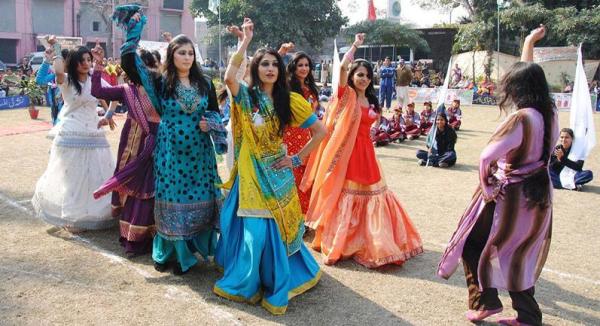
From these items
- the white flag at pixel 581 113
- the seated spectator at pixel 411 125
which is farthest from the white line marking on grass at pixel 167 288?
the seated spectator at pixel 411 125

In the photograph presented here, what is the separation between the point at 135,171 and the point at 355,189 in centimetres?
191

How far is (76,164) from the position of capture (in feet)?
17.5

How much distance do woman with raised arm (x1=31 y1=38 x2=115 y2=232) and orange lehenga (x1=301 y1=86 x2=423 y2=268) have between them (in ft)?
7.35

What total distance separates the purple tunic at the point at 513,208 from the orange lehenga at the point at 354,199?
130cm

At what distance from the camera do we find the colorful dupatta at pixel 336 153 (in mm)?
4812

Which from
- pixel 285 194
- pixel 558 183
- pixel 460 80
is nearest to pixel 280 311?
pixel 285 194

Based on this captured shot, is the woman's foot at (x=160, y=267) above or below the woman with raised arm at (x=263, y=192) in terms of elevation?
below

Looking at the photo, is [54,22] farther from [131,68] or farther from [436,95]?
[131,68]

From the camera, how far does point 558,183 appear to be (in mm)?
7965

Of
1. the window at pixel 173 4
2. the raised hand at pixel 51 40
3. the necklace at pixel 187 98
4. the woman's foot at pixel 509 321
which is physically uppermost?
the window at pixel 173 4

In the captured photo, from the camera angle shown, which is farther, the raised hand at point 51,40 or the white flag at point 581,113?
the white flag at point 581,113

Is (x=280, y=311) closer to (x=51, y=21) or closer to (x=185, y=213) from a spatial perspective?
(x=185, y=213)

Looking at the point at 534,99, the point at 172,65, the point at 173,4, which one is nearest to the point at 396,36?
the point at 173,4

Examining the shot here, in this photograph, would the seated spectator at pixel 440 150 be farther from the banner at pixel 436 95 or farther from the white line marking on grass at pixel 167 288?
the banner at pixel 436 95
